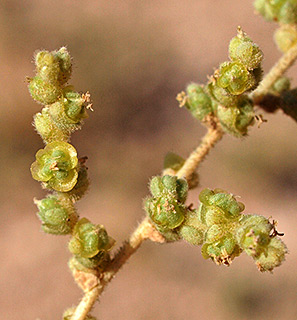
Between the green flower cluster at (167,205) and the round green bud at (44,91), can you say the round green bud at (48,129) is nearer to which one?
the round green bud at (44,91)

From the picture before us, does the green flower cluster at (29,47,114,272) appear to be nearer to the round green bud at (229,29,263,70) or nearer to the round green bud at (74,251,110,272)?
the round green bud at (74,251,110,272)

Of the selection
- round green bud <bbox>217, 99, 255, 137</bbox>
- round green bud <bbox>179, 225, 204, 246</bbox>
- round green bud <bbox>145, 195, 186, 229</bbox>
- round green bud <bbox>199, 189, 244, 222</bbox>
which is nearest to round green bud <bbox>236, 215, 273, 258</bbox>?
round green bud <bbox>199, 189, 244, 222</bbox>

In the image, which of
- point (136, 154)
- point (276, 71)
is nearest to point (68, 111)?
point (276, 71)

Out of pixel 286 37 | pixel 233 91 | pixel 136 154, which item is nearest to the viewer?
pixel 233 91

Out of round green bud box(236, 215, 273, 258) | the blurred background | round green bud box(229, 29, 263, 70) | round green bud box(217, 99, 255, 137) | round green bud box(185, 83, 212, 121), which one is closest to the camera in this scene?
round green bud box(236, 215, 273, 258)

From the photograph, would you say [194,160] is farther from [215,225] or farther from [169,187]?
[215,225]

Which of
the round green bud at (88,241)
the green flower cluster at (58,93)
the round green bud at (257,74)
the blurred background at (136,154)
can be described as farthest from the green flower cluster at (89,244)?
the blurred background at (136,154)

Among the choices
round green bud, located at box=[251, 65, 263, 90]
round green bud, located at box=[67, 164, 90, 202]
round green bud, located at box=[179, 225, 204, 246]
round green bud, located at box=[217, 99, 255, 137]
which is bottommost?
round green bud, located at box=[67, 164, 90, 202]

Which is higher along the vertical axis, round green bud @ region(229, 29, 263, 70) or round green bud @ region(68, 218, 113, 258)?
round green bud @ region(229, 29, 263, 70)
